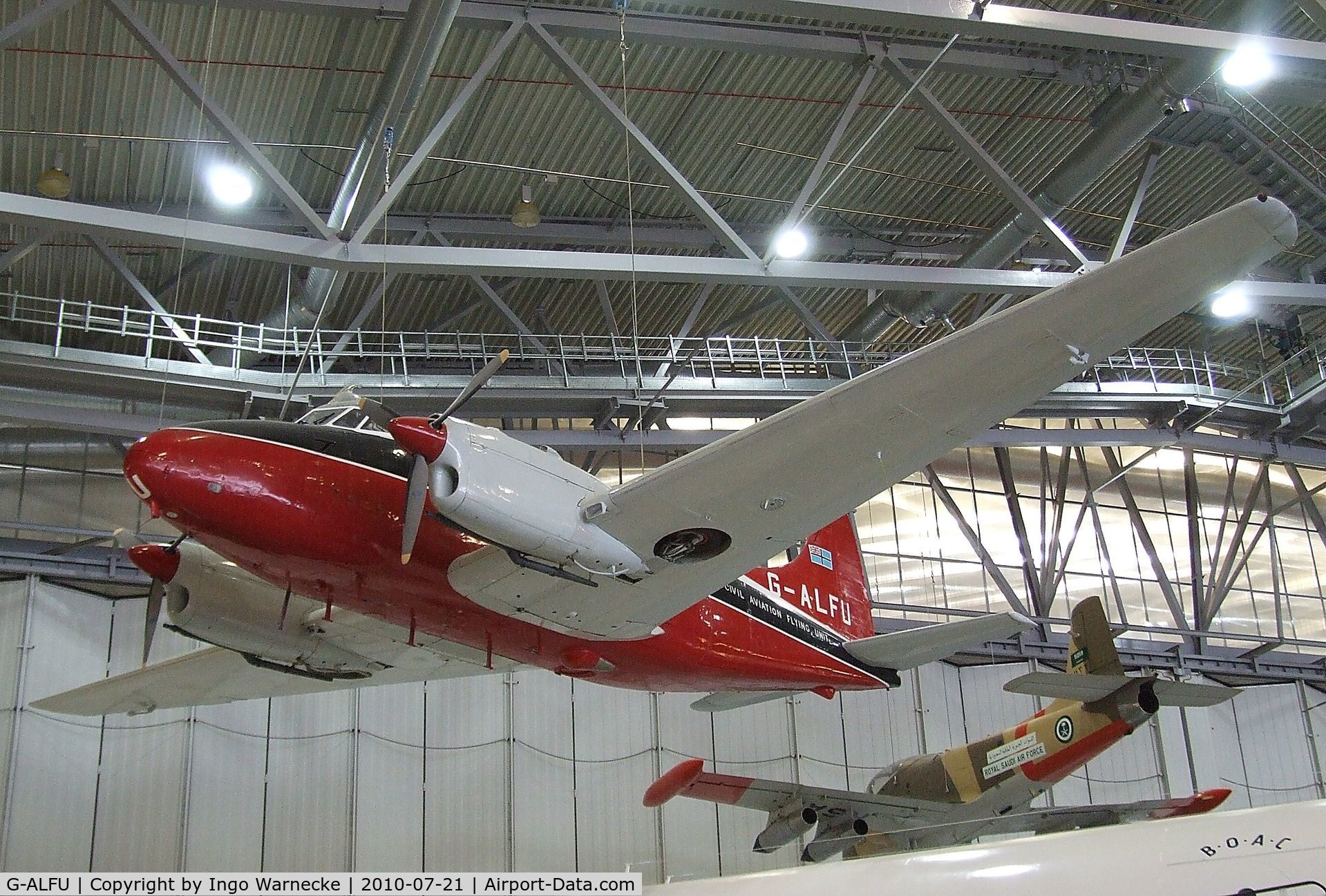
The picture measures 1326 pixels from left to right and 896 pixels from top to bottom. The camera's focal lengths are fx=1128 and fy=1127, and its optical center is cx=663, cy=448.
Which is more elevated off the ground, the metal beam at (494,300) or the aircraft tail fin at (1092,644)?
the metal beam at (494,300)

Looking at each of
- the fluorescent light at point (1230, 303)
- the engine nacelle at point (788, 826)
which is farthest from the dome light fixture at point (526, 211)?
the engine nacelle at point (788, 826)

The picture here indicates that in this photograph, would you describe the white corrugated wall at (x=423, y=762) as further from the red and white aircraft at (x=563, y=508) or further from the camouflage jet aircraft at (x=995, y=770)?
the red and white aircraft at (x=563, y=508)

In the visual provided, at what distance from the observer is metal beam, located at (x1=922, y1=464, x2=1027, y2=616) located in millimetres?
28500

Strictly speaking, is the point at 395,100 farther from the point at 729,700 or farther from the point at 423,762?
the point at 423,762

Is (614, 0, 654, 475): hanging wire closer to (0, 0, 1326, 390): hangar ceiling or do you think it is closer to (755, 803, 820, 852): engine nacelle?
(0, 0, 1326, 390): hangar ceiling

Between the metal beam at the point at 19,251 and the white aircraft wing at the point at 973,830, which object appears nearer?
the white aircraft wing at the point at 973,830

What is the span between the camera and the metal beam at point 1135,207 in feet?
55.0

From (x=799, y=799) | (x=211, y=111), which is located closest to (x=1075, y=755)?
(x=799, y=799)

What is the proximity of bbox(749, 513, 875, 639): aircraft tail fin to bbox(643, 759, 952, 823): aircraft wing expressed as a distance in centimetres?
406

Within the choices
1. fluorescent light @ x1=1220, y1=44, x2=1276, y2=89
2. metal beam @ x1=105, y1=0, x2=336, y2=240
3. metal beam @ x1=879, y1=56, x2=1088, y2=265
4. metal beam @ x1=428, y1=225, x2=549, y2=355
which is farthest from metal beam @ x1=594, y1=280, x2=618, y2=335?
fluorescent light @ x1=1220, y1=44, x2=1276, y2=89

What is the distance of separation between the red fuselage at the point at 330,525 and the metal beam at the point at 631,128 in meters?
5.39

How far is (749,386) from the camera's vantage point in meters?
21.2

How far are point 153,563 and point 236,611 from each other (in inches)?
42.2

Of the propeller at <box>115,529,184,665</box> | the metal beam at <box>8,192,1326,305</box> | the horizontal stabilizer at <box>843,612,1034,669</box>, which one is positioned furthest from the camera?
the horizontal stabilizer at <box>843,612,1034,669</box>
